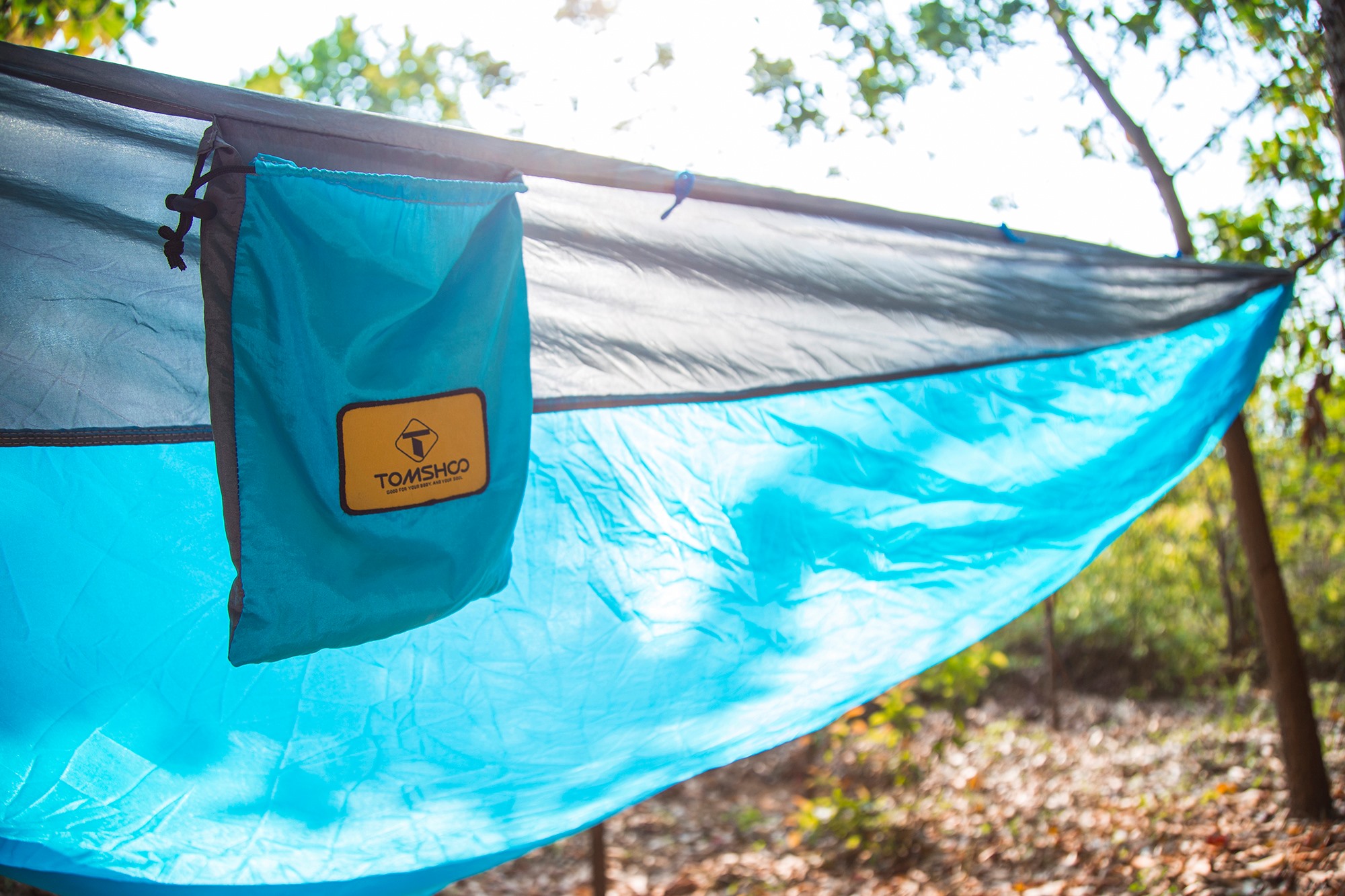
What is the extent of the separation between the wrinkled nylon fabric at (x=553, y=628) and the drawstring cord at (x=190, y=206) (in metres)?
0.43

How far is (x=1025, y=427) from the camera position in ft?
6.85

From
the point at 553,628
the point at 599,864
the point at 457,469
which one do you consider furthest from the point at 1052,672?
the point at 457,469

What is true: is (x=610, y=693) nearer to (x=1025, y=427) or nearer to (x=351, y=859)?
(x=351, y=859)

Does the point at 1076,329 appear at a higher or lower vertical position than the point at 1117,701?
higher

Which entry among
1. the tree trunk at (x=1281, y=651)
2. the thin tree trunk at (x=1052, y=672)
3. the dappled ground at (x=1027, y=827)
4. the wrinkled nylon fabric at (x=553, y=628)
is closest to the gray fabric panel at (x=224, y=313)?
the wrinkled nylon fabric at (x=553, y=628)

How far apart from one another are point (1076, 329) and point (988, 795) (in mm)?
2734

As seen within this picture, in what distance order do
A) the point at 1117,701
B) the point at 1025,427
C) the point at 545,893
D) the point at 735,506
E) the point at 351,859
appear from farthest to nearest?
1. the point at 1117,701
2. the point at 545,893
3. the point at 1025,427
4. the point at 735,506
5. the point at 351,859

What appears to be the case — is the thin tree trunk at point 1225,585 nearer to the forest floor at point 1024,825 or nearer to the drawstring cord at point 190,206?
the forest floor at point 1024,825

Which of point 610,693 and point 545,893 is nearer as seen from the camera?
point 610,693

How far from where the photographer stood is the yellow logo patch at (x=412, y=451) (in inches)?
45.0

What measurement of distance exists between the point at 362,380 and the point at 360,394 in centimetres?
2

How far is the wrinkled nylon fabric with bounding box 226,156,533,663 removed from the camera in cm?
108

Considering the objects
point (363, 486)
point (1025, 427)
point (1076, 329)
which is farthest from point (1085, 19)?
point (363, 486)

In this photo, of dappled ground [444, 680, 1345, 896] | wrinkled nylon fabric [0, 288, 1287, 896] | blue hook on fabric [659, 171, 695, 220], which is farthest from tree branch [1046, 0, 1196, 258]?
blue hook on fabric [659, 171, 695, 220]
